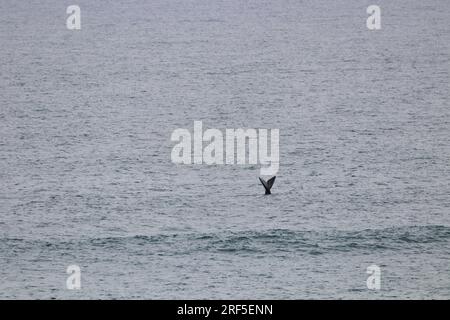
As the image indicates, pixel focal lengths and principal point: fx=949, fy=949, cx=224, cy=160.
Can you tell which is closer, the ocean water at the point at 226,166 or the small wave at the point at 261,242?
the ocean water at the point at 226,166

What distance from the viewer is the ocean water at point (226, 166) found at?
150 feet

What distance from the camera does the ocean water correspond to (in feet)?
150

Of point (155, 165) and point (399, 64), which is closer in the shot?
point (155, 165)

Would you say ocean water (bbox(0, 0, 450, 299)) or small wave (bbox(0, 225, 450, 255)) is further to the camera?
small wave (bbox(0, 225, 450, 255))

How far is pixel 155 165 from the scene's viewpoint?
64250 millimetres

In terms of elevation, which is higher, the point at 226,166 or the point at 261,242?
the point at 226,166

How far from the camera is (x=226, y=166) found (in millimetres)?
63844

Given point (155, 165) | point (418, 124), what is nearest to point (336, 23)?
point (418, 124)

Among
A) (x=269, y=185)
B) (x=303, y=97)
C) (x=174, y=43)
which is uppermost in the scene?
(x=174, y=43)

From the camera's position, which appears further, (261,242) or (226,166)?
(226,166)
